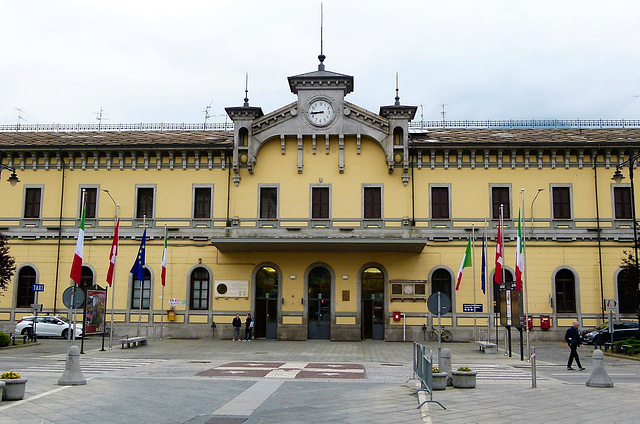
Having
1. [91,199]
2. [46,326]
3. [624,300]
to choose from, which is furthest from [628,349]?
[46,326]

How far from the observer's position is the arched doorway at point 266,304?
3525 cm

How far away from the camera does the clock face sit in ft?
117

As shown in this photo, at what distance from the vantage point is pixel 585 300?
34.2 metres

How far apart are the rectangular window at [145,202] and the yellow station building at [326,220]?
0.08 m

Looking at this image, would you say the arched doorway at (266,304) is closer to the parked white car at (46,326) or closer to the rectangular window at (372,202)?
the rectangular window at (372,202)

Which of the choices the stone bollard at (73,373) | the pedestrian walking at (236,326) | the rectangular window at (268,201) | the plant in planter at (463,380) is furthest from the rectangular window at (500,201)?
the stone bollard at (73,373)

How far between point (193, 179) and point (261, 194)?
4.06m

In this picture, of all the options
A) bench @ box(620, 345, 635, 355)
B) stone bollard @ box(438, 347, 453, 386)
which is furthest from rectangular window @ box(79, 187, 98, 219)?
bench @ box(620, 345, 635, 355)

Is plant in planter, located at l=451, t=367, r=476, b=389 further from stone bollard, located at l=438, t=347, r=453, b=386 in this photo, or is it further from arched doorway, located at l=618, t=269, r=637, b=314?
arched doorway, located at l=618, t=269, r=637, b=314

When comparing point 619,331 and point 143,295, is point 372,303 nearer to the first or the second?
point 619,331

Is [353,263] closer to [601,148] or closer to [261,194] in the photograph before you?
[261,194]

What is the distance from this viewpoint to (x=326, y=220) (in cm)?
3525

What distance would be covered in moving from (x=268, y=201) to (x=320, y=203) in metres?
2.94

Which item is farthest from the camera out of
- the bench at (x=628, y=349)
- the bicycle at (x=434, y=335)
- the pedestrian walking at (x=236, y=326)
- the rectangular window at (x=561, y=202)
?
the rectangular window at (x=561, y=202)
